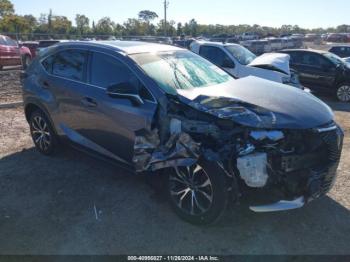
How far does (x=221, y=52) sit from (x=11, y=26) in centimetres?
4561

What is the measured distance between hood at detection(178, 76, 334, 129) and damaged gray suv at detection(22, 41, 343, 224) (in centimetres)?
1

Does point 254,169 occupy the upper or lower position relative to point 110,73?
lower

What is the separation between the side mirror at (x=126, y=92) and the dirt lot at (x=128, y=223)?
1.22 metres

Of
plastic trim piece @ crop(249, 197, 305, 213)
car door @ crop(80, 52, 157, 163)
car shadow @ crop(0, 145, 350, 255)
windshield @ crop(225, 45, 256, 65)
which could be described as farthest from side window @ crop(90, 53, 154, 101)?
windshield @ crop(225, 45, 256, 65)

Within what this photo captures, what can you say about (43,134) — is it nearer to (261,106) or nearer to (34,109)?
(34,109)

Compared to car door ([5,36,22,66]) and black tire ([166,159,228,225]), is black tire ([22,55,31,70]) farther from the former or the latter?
black tire ([166,159,228,225])

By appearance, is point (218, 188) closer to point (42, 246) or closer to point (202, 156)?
point (202, 156)

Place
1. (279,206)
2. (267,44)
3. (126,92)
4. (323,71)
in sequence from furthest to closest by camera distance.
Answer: (267,44), (323,71), (126,92), (279,206)

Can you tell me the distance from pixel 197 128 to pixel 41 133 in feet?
10.3

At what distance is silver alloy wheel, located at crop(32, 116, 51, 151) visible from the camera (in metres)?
5.56

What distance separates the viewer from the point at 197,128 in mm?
3594

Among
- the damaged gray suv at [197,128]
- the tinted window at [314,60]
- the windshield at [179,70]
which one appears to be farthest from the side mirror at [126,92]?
the tinted window at [314,60]

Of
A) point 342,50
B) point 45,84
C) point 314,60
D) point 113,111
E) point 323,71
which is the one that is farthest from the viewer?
point 342,50

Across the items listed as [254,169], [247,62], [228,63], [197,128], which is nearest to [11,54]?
[228,63]
